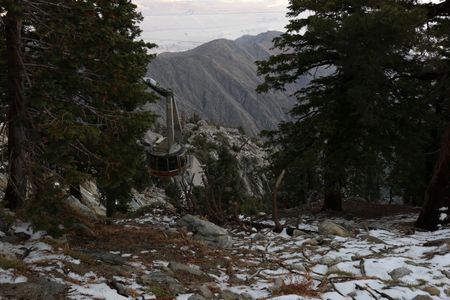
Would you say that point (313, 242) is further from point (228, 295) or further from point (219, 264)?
point (228, 295)

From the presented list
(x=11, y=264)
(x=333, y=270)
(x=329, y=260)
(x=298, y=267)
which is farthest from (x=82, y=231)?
(x=333, y=270)

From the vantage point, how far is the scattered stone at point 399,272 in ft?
23.8

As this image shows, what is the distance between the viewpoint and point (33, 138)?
830 centimetres

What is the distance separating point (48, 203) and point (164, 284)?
268 centimetres

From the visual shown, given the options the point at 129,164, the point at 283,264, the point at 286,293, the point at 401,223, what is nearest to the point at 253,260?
the point at 283,264

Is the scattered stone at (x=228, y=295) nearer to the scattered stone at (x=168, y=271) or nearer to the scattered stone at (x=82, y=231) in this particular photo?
the scattered stone at (x=168, y=271)

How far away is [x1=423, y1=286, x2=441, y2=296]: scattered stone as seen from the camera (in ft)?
21.4

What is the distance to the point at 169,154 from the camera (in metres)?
15.9

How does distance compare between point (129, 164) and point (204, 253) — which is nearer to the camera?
point (204, 253)

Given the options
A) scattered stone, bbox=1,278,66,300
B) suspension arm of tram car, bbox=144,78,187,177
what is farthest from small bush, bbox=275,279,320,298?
suspension arm of tram car, bbox=144,78,187,177

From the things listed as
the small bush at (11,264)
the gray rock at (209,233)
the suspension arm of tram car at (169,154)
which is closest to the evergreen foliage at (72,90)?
the small bush at (11,264)

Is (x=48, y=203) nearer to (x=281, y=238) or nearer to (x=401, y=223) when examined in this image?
(x=281, y=238)

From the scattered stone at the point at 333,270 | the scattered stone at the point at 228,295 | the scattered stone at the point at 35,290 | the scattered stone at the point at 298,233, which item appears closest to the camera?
the scattered stone at the point at 35,290

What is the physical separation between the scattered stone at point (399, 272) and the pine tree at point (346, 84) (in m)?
6.77
